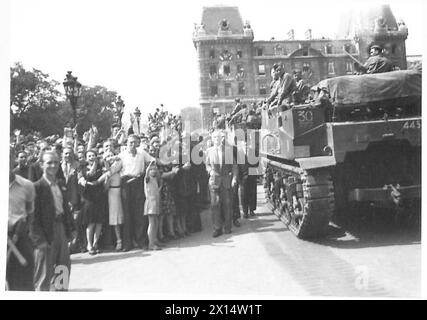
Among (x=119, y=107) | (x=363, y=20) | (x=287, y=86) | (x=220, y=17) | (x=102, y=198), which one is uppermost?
(x=220, y=17)

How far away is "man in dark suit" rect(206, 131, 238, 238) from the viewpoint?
629 cm

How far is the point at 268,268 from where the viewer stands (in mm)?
4820

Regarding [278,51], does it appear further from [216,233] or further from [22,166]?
[22,166]

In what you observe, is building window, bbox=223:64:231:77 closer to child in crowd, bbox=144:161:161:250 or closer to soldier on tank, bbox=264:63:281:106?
soldier on tank, bbox=264:63:281:106

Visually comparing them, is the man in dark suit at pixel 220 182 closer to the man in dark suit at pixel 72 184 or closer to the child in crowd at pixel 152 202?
the child in crowd at pixel 152 202

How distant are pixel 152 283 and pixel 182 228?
66.4 inches

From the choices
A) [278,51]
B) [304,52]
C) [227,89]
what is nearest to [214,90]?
[227,89]

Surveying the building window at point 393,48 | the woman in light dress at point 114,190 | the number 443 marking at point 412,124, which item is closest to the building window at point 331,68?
the building window at point 393,48

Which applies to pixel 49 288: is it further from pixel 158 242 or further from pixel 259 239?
pixel 259 239

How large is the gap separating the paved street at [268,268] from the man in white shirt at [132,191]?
0.26 m

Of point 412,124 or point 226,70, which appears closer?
point 412,124

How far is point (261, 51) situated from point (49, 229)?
5.87m

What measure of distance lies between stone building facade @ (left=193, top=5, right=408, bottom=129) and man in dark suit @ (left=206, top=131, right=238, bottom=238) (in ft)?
4.39
